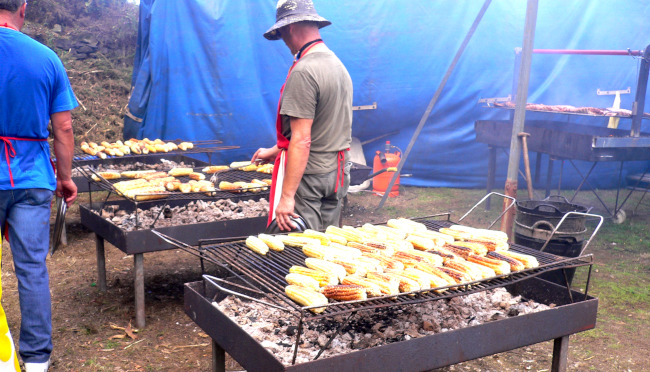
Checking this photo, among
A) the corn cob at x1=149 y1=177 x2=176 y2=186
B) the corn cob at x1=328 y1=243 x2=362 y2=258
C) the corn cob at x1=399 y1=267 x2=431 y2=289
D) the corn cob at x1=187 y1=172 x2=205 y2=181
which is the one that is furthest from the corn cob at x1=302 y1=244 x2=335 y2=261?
the corn cob at x1=187 y1=172 x2=205 y2=181

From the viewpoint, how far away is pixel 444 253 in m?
3.35

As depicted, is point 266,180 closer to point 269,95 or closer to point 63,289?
point 63,289

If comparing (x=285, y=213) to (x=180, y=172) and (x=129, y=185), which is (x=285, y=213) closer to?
(x=129, y=185)

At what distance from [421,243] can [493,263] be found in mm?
533

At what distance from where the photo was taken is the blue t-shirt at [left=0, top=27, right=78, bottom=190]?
3.64 m

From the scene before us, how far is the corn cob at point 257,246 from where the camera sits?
11.1 feet

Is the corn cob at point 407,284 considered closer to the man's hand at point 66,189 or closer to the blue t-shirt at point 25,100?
the blue t-shirt at point 25,100

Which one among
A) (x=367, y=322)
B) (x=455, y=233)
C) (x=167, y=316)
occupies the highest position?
(x=455, y=233)

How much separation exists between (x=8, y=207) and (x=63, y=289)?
2.41 m

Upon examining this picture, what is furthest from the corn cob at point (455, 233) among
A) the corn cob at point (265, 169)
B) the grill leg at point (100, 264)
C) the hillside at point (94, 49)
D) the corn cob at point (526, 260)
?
the hillside at point (94, 49)

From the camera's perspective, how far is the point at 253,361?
2.70m

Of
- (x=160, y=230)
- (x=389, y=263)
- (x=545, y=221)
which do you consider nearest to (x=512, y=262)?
(x=389, y=263)

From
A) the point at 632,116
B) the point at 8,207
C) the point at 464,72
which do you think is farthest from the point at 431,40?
the point at 8,207

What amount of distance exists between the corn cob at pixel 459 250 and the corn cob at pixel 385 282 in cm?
70
